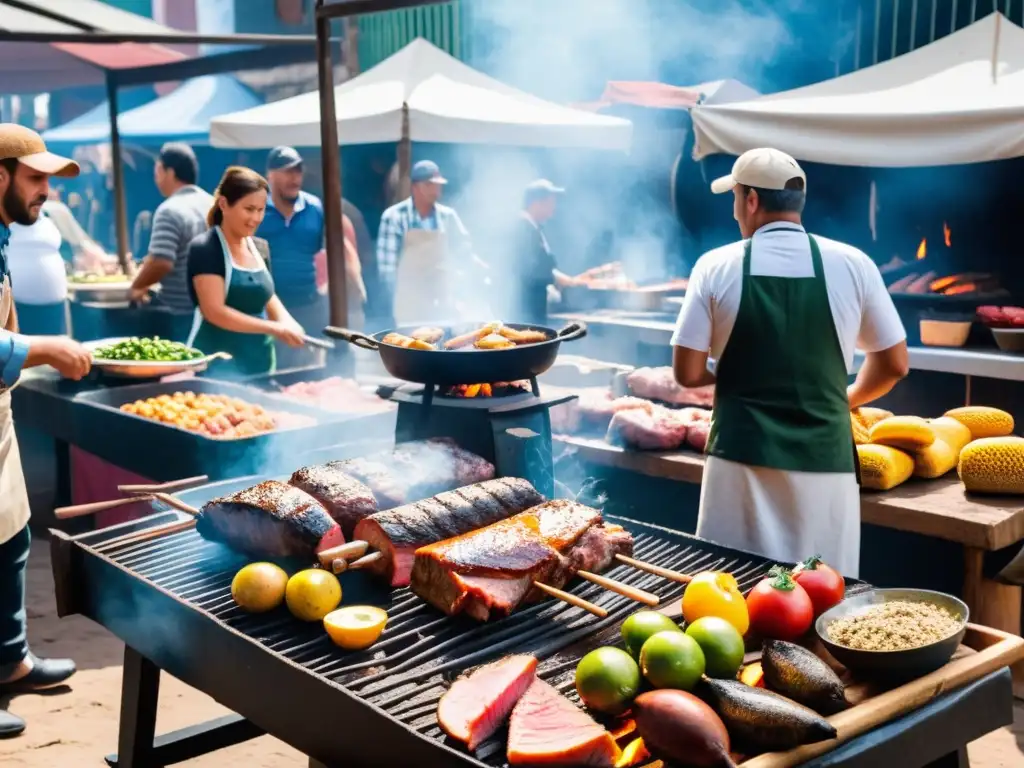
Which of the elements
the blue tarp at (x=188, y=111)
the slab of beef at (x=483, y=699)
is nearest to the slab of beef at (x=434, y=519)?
the slab of beef at (x=483, y=699)

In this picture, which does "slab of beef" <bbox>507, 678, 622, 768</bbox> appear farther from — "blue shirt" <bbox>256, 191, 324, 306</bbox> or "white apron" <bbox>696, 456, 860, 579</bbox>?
"blue shirt" <bbox>256, 191, 324, 306</bbox>

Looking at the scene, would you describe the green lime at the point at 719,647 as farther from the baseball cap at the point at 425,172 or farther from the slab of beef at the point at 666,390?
the baseball cap at the point at 425,172

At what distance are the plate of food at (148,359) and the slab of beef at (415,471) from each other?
3.02 metres

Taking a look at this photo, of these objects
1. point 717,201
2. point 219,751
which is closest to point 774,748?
point 219,751

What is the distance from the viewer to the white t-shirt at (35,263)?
674 cm

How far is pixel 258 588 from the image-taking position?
2.78 meters

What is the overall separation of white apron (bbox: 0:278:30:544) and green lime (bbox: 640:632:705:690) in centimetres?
344

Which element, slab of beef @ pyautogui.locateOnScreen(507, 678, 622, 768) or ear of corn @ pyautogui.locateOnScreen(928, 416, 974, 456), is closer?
slab of beef @ pyautogui.locateOnScreen(507, 678, 622, 768)

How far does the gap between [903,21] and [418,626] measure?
9371 millimetres

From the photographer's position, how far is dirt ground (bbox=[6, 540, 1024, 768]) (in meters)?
4.35

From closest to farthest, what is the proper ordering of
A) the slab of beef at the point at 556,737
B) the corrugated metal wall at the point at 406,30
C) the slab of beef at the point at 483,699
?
the slab of beef at the point at 556,737 → the slab of beef at the point at 483,699 → the corrugated metal wall at the point at 406,30

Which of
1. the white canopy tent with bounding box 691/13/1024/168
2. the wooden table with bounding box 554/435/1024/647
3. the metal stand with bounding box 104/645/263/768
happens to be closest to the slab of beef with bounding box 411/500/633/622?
the metal stand with bounding box 104/645/263/768

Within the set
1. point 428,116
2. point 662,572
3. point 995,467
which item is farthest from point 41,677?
point 428,116

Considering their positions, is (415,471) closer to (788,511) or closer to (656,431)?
(788,511)
